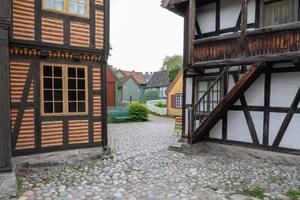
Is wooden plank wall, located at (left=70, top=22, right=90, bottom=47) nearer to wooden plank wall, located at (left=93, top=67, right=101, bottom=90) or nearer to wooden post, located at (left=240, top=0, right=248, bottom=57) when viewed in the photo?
wooden plank wall, located at (left=93, top=67, right=101, bottom=90)

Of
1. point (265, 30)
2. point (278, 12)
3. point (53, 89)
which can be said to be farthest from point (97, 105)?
point (278, 12)

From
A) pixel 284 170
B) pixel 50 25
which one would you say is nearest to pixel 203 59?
pixel 284 170

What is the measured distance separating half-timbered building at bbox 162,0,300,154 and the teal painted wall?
3198cm

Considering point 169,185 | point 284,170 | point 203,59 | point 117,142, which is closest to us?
point 169,185

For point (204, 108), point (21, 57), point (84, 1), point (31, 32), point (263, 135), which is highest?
point (84, 1)

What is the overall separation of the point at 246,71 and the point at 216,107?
1340 mm

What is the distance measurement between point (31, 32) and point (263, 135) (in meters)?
6.85

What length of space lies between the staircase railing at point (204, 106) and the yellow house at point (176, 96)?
44.9 ft

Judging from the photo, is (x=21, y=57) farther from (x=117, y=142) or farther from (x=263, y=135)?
(x=263, y=135)

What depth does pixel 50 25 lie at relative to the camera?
23.1ft

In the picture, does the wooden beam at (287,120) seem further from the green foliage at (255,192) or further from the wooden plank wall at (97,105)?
the wooden plank wall at (97,105)

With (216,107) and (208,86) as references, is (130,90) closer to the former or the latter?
(208,86)

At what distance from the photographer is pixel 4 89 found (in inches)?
201

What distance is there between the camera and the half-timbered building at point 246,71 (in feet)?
22.0
